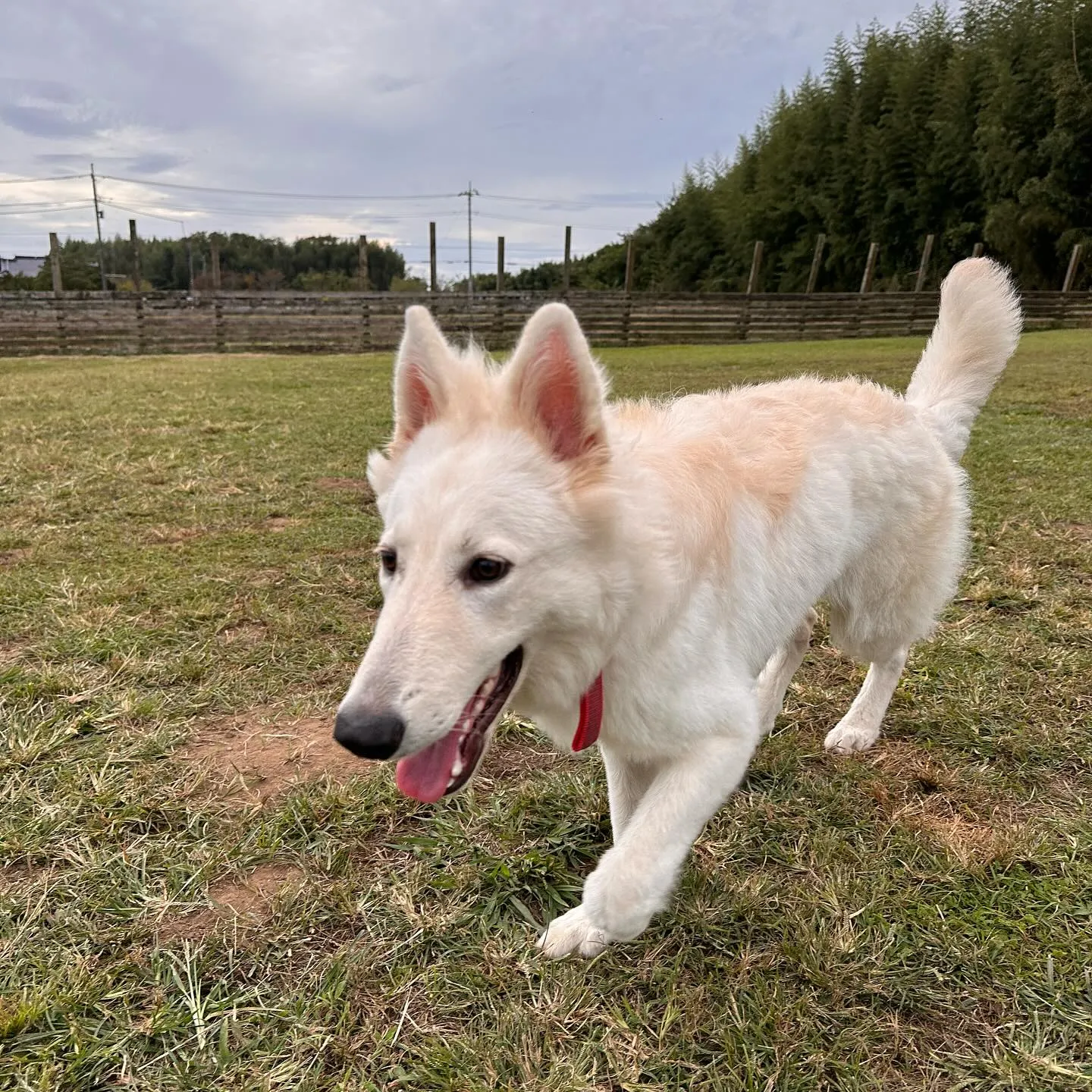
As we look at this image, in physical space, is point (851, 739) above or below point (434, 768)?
below

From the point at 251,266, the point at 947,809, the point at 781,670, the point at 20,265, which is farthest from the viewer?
the point at 20,265

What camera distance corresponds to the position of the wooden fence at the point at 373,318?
768 inches

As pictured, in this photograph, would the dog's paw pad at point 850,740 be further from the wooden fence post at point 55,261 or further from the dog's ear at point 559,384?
the wooden fence post at point 55,261

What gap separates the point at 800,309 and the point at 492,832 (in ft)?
79.7

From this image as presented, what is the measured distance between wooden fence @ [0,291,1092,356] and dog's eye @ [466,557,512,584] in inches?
699

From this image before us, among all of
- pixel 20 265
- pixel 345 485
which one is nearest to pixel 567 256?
pixel 345 485

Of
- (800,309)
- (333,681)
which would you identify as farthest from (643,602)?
(800,309)

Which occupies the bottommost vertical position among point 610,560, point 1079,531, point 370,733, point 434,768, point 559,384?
point 1079,531

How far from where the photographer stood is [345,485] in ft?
20.2

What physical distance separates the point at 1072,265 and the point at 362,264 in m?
23.7

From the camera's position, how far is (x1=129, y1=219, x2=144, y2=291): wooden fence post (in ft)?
67.4

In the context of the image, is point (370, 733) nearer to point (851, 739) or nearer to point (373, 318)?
point (851, 739)

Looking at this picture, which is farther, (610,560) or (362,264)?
(362,264)

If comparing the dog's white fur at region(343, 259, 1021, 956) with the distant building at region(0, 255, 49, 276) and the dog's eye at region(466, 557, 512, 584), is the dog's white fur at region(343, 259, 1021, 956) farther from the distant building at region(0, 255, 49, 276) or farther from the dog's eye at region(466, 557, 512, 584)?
the distant building at region(0, 255, 49, 276)
